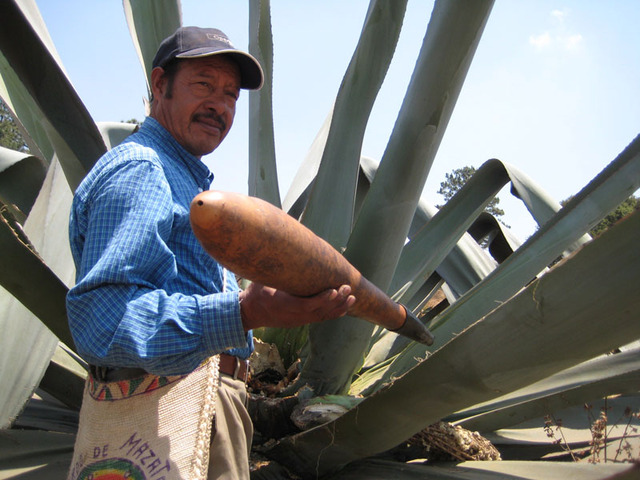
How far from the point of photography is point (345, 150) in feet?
6.47

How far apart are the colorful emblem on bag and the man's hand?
1.09 ft

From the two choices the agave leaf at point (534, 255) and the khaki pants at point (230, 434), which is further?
the agave leaf at point (534, 255)

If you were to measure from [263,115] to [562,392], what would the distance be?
1.47 meters

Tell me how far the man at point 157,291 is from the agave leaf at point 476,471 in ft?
1.24

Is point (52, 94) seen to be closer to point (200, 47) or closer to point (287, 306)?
point (200, 47)

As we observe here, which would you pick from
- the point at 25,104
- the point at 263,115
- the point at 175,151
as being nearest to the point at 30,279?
the point at 175,151

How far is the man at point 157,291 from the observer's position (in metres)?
0.97

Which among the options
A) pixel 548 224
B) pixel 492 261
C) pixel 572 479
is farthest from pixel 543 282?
pixel 492 261

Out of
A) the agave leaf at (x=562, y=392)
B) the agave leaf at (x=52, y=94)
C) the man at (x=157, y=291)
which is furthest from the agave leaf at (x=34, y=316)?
the agave leaf at (x=562, y=392)

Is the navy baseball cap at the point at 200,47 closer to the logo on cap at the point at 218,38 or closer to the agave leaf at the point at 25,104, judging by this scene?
the logo on cap at the point at 218,38

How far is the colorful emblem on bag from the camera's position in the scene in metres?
1.06

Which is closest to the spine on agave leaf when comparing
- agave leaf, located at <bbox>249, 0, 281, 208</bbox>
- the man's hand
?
the man's hand

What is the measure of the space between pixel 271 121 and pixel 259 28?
362 millimetres

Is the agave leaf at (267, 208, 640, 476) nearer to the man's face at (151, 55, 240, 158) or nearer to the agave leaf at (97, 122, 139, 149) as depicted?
the man's face at (151, 55, 240, 158)
